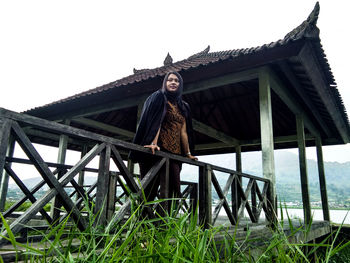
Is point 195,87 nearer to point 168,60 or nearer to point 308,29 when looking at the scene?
point 308,29

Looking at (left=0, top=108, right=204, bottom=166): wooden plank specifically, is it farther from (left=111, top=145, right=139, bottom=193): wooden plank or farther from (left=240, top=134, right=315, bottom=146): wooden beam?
(left=240, top=134, right=315, bottom=146): wooden beam

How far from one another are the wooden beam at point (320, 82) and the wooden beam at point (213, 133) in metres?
2.86

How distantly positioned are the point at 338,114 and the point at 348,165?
189 metres

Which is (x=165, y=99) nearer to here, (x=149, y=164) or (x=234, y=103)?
(x=149, y=164)

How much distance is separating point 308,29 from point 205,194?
248 centimetres

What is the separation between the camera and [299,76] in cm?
455

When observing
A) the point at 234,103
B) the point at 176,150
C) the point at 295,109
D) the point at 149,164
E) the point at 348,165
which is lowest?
the point at 149,164

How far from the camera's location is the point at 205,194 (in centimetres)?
277

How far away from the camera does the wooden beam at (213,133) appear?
6.85m

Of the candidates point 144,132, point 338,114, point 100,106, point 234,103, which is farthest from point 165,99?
point 338,114

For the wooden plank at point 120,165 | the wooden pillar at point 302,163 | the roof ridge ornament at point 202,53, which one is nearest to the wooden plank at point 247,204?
the wooden plank at point 120,165

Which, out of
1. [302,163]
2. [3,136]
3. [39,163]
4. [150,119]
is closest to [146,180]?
[150,119]

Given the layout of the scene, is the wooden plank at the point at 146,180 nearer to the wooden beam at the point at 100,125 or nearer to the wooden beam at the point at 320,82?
the wooden beam at the point at 320,82

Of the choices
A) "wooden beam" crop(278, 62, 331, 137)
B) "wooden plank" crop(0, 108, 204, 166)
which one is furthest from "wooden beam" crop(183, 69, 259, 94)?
"wooden plank" crop(0, 108, 204, 166)
